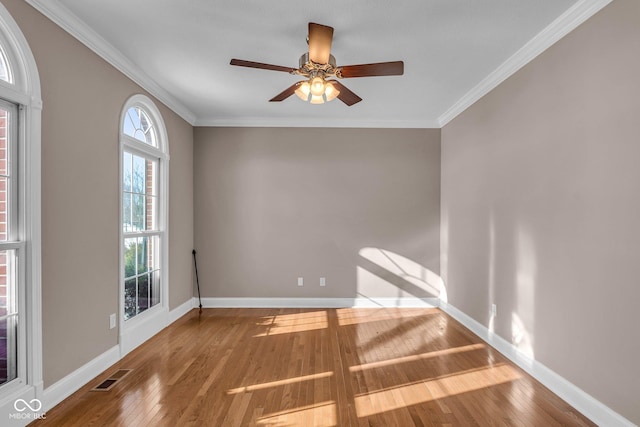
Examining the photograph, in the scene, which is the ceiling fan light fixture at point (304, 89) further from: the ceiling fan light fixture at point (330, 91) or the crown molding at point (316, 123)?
the crown molding at point (316, 123)

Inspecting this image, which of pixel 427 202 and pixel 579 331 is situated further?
pixel 427 202

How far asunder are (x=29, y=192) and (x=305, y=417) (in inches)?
88.9

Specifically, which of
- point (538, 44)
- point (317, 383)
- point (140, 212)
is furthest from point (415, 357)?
point (140, 212)

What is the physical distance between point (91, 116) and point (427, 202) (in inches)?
166

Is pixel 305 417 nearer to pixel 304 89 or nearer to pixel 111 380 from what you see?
pixel 111 380

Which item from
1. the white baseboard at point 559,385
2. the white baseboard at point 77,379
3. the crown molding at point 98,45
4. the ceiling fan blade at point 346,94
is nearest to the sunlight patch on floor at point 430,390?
the white baseboard at point 559,385

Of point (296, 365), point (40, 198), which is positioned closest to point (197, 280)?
point (296, 365)

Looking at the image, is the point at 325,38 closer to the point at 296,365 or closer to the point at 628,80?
the point at 628,80

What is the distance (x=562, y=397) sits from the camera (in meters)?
2.60

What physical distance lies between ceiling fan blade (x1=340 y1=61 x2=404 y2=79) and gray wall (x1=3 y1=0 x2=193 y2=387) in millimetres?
2025

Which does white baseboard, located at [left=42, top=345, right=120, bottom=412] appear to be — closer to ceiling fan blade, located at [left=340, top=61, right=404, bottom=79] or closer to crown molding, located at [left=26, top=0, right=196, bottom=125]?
crown molding, located at [left=26, top=0, right=196, bottom=125]

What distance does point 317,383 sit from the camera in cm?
282

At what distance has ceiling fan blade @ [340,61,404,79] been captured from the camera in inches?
96.6

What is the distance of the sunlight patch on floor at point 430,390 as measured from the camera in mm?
2490
